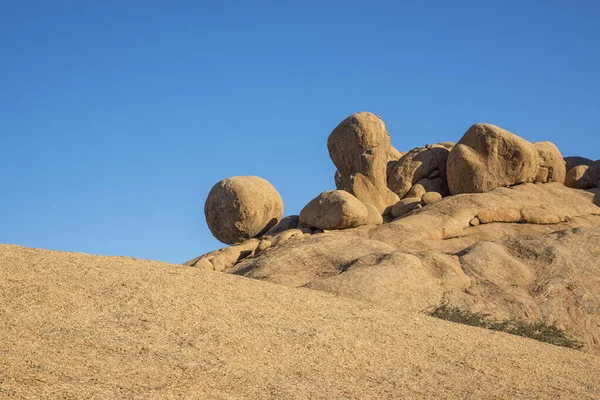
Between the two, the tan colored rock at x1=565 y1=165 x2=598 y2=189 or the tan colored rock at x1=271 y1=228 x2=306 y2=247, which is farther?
the tan colored rock at x1=565 y1=165 x2=598 y2=189

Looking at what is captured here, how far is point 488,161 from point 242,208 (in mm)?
8753

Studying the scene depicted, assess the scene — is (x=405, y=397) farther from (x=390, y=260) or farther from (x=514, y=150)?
(x=514, y=150)

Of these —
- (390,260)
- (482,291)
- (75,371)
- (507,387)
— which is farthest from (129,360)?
(482,291)

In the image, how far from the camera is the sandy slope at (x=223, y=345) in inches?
319

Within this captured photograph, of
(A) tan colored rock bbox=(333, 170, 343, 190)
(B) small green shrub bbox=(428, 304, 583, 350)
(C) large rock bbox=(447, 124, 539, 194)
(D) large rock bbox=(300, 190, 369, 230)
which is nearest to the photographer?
(B) small green shrub bbox=(428, 304, 583, 350)

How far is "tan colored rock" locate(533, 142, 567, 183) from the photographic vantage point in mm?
27031

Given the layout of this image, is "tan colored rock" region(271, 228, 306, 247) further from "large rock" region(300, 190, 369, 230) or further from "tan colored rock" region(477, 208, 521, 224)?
"tan colored rock" region(477, 208, 521, 224)

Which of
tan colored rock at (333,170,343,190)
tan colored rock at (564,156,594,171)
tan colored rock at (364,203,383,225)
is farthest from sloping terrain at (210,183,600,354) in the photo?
tan colored rock at (564,156,594,171)

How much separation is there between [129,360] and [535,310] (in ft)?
34.4

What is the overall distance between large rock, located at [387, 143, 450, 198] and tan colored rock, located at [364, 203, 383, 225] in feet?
12.0

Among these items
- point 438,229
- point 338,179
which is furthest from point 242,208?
point 438,229

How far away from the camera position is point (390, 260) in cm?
1625

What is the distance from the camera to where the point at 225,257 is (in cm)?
2077

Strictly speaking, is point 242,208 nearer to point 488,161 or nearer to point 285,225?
point 285,225
